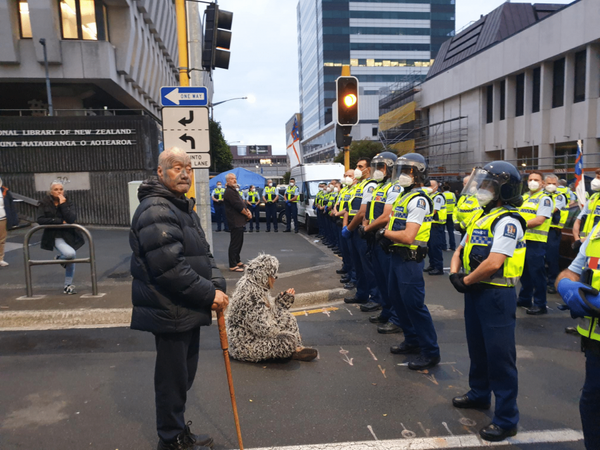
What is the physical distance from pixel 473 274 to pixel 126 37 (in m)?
25.3

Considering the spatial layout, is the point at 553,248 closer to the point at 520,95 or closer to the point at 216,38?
the point at 216,38

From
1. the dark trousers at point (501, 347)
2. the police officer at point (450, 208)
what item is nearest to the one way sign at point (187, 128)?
the dark trousers at point (501, 347)

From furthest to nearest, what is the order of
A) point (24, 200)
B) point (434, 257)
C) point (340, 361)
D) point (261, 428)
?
1. point (24, 200)
2. point (434, 257)
3. point (340, 361)
4. point (261, 428)

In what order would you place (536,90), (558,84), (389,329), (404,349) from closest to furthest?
(404,349), (389,329), (558,84), (536,90)

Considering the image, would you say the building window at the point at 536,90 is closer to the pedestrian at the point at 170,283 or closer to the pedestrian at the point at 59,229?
the pedestrian at the point at 59,229

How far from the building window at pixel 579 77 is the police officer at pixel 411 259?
79.9 feet

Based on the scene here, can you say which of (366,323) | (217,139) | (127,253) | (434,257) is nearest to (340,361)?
(366,323)

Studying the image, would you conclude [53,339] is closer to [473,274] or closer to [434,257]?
[473,274]

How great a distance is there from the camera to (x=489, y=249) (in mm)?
3379

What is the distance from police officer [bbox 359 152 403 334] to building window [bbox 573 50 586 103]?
23.2 m

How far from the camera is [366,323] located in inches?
241

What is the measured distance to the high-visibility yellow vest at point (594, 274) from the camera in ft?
8.12

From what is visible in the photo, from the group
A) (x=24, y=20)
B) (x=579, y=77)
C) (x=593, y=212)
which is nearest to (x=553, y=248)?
(x=593, y=212)

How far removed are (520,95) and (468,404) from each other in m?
30.6
